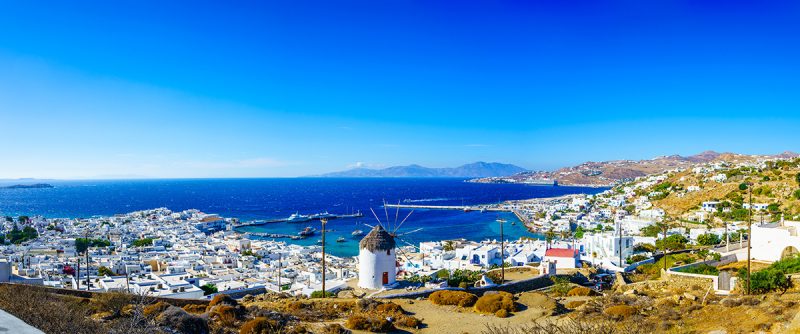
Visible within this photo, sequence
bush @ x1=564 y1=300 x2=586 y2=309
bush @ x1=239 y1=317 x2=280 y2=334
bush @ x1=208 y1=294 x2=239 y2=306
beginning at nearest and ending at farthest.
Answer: bush @ x1=239 y1=317 x2=280 y2=334
bush @ x1=208 y1=294 x2=239 y2=306
bush @ x1=564 y1=300 x2=586 y2=309

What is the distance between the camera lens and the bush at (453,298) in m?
16.8

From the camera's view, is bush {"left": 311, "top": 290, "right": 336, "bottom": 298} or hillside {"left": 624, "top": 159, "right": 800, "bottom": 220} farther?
hillside {"left": 624, "top": 159, "right": 800, "bottom": 220}

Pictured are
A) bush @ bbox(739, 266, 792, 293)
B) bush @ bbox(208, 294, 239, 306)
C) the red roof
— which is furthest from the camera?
the red roof

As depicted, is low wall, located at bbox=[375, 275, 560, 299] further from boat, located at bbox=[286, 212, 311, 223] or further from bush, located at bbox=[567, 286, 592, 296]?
boat, located at bbox=[286, 212, 311, 223]

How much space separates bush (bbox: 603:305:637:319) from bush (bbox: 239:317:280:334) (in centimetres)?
909

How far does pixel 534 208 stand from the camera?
97062 mm

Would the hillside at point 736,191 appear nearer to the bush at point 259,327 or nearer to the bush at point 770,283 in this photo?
the bush at point 770,283

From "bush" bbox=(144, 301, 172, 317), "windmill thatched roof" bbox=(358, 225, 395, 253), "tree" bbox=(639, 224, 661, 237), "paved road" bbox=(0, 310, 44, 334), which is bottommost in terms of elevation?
"tree" bbox=(639, 224, 661, 237)

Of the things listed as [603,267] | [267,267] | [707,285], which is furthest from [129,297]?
[267,267]

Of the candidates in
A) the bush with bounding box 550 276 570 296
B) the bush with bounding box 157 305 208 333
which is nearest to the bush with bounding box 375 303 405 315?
the bush with bounding box 157 305 208 333

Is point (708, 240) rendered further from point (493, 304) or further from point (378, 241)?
point (378, 241)

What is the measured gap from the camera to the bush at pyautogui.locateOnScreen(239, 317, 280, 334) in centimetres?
1200

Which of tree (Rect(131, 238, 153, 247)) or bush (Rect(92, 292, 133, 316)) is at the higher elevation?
bush (Rect(92, 292, 133, 316))

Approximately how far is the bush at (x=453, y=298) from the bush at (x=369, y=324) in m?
3.58
